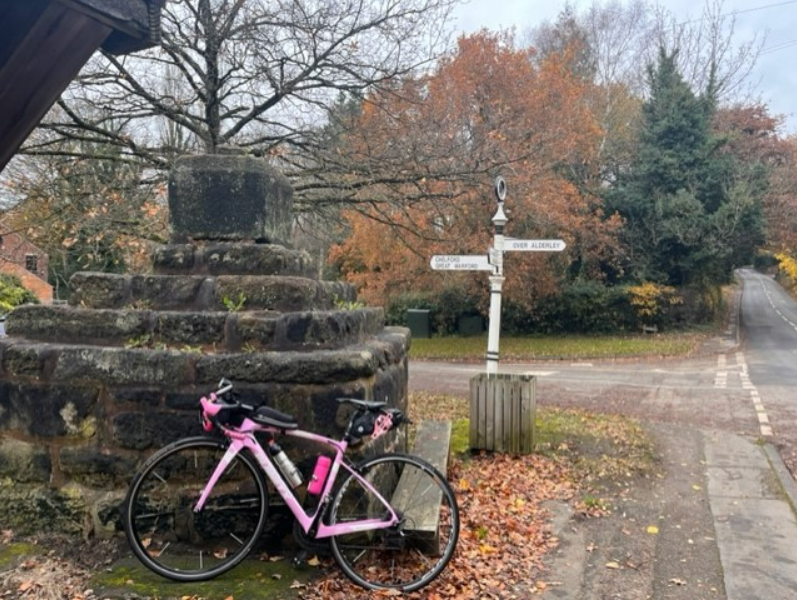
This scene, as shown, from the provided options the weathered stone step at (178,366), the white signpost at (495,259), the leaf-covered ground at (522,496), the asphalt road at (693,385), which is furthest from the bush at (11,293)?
the weathered stone step at (178,366)

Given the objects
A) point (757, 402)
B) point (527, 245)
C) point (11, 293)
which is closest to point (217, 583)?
point (527, 245)

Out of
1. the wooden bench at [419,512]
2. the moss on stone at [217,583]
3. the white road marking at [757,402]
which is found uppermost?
the wooden bench at [419,512]

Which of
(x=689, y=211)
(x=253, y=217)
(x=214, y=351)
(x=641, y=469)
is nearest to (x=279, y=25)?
(x=253, y=217)

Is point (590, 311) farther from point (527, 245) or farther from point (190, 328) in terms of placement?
point (190, 328)

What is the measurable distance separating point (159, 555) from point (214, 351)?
3.74 feet

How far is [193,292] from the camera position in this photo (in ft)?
13.4

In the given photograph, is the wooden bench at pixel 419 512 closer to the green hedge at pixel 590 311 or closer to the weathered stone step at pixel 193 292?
the weathered stone step at pixel 193 292

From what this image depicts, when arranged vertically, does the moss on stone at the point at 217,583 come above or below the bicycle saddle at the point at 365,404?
below

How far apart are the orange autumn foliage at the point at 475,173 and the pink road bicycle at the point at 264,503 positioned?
6.54m

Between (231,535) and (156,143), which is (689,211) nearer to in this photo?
(156,143)

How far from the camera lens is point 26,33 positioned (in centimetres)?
212

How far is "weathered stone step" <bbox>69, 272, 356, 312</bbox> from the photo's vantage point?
4062 millimetres

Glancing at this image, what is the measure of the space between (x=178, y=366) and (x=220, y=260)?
2.73 ft

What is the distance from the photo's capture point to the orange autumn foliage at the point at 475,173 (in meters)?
10.0
